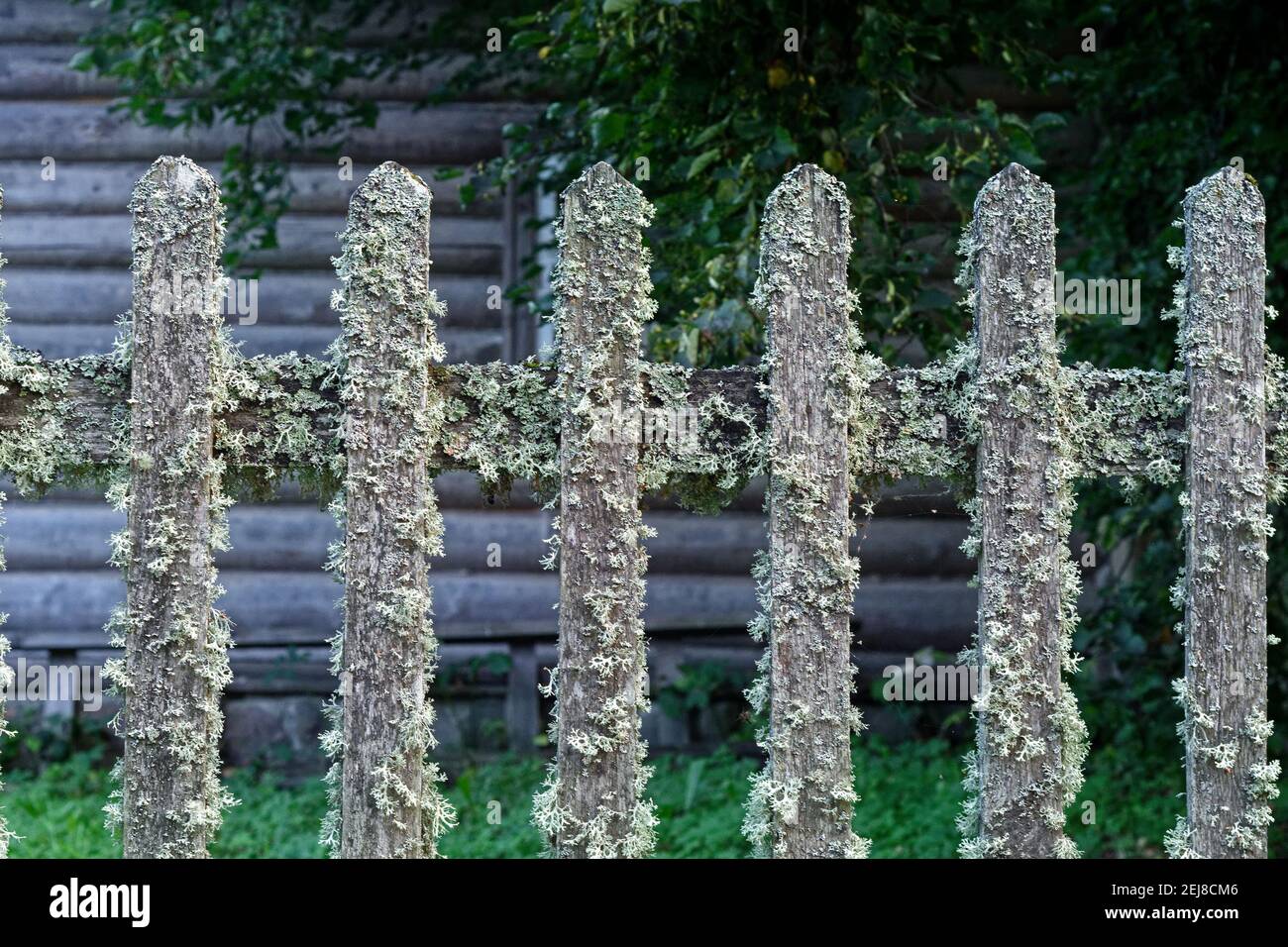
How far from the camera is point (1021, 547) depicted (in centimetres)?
212

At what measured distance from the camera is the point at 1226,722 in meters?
2.18

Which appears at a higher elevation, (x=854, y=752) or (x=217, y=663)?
(x=217, y=663)

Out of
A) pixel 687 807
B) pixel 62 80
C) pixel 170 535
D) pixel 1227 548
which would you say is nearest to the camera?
pixel 170 535

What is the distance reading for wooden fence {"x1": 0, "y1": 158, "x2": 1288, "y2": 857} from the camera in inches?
81.3

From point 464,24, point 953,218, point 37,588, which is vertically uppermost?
point 464,24

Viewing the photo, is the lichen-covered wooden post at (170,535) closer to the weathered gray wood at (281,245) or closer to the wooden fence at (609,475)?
the wooden fence at (609,475)

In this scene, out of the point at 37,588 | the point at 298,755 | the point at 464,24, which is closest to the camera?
the point at 464,24

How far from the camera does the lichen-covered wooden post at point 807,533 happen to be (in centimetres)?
208

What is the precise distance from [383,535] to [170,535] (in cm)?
36

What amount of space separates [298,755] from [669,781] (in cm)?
187

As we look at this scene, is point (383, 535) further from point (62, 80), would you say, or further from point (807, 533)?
point (62, 80)

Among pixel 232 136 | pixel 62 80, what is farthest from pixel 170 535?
pixel 62 80

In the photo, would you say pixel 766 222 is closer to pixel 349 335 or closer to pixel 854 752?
pixel 349 335

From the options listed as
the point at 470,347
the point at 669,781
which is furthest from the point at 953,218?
the point at 669,781
